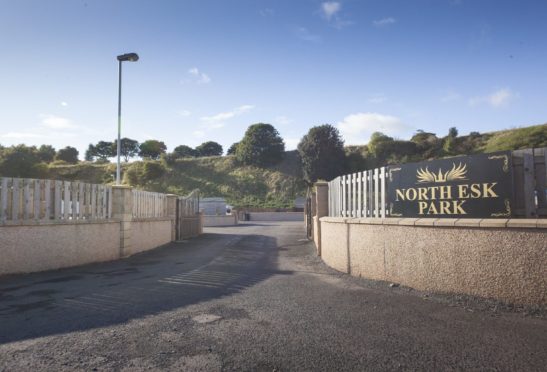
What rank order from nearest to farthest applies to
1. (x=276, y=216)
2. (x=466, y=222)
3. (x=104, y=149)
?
1. (x=466, y=222)
2. (x=276, y=216)
3. (x=104, y=149)

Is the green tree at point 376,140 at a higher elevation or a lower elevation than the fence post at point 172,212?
higher

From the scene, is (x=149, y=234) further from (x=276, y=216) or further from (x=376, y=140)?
(x=376, y=140)

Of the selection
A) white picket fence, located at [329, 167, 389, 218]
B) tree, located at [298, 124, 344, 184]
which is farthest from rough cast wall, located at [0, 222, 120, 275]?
tree, located at [298, 124, 344, 184]

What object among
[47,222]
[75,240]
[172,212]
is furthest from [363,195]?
[172,212]

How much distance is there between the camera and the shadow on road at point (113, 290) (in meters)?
5.18

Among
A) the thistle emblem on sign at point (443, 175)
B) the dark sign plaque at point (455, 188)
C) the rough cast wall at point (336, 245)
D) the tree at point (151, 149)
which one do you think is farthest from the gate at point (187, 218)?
the tree at point (151, 149)

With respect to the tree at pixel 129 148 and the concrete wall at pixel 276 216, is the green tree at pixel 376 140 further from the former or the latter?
the tree at pixel 129 148

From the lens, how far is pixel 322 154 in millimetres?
57094

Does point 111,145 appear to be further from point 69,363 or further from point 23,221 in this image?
point 69,363

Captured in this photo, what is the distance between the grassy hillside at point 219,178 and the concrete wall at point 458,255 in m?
48.3

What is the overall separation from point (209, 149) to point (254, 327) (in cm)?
9871

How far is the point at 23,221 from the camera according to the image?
28.5 feet

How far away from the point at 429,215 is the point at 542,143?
1414 inches

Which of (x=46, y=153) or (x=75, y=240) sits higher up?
(x=46, y=153)
